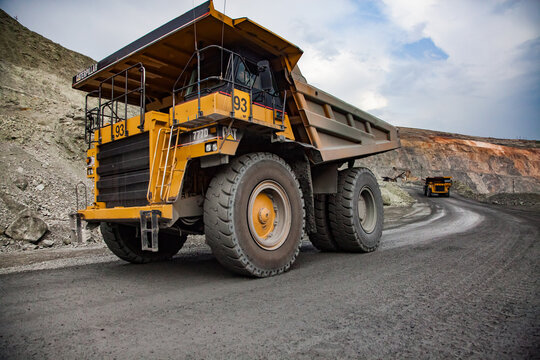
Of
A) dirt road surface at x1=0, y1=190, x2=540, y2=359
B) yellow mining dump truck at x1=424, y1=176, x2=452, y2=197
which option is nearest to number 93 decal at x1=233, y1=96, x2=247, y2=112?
dirt road surface at x1=0, y1=190, x2=540, y2=359

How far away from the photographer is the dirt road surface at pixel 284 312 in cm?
212

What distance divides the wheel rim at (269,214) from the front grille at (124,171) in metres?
1.31

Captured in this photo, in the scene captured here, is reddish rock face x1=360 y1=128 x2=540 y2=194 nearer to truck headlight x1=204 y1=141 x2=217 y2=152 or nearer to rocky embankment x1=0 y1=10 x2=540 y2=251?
rocky embankment x1=0 y1=10 x2=540 y2=251

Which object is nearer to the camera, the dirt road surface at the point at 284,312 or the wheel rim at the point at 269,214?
the dirt road surface at the point at 284,312

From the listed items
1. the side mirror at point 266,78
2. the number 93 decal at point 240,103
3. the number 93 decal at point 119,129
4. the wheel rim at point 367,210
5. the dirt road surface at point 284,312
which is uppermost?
the side mirror at point 266,78

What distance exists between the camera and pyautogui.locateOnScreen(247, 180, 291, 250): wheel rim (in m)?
4.27

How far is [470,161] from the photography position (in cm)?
5328

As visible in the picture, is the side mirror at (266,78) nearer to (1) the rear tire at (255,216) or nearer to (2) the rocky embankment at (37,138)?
(1) the rear tire at (255,216)

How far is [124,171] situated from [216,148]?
55.7 inches

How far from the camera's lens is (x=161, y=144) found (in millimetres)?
4195

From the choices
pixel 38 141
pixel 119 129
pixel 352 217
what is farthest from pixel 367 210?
pixel 38 141

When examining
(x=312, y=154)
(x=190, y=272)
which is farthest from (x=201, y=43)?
(x=190, y=272)

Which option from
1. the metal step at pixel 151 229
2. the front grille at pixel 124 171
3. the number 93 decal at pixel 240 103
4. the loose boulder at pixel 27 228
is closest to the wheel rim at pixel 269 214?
the number 93 decal at pixel 240 103

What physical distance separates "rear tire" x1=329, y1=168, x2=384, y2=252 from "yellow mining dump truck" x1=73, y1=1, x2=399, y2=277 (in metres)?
0.03
